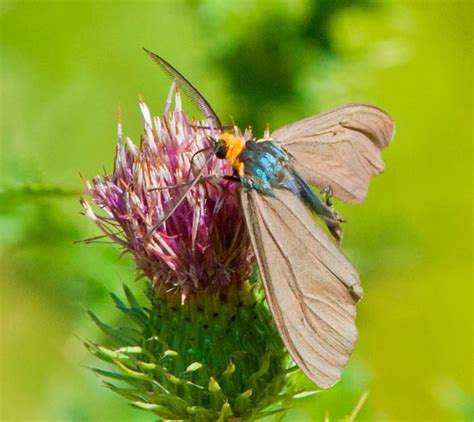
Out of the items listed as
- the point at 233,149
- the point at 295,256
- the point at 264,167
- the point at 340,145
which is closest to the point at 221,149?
the point at 233,149

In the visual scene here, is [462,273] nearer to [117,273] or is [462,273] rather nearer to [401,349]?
[401,349]

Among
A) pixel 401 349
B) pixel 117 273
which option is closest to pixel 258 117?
pixel 117 273

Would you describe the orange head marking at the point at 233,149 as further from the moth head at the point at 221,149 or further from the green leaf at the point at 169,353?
the green leaf at the point at 169,353

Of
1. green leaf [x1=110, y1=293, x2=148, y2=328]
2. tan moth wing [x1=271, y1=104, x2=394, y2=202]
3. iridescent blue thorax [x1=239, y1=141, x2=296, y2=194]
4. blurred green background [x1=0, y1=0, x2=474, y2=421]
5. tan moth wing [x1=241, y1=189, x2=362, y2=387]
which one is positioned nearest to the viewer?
tan moth wing [x1=241, y1=189, x2=362, y2=387]

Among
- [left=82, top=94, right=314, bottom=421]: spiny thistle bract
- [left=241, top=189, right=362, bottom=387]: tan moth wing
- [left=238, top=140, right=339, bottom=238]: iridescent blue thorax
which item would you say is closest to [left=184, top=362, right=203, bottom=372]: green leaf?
[left=82, top=94, right=314, bottom=421]: spiny thistle bract

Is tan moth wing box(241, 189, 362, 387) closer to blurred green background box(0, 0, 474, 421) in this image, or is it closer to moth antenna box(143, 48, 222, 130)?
moth antenna box(143, 48, 222, 130)

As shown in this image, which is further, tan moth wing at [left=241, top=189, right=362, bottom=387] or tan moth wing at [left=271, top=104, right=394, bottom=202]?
tan moth wing at [left=271, top=104, right=394, bottom=202]

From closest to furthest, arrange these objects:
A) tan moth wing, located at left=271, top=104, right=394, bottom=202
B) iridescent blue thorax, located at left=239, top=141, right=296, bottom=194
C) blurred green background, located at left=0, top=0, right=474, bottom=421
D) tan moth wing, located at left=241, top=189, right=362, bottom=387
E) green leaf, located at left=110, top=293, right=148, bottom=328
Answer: tan moth wing, located at left=241, top=189, right=362, bottom=387
iridescent blue thorax, located at left=239, top=141, right=296, bottom=194
green leaf, located at left=110, top=293, right=148, bottom=328
tan moth wing, located at left=271, top=104, right=394, bottom=202
blurred green background, located at left=0, top=0, right=474, bottom=421
